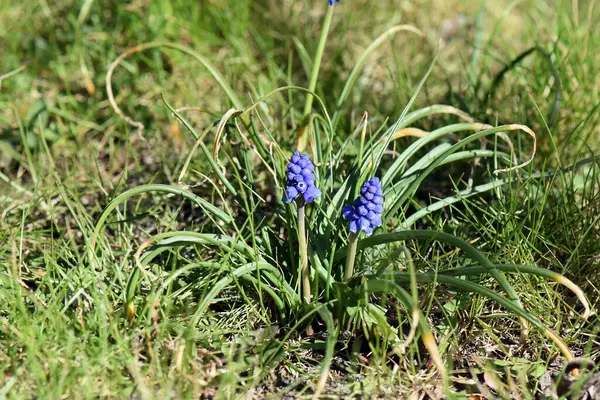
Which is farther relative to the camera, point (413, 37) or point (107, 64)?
point (413, 37)

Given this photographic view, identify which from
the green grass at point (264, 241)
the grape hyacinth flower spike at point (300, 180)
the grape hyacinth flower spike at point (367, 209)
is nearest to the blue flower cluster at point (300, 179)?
the grape hyacinth flower spike at point (300, 180)

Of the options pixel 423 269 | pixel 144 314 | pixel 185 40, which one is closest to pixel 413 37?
pixel 185 40

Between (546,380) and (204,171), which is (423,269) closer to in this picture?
(546,380)

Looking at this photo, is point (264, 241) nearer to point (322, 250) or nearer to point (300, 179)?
point (322, 250)

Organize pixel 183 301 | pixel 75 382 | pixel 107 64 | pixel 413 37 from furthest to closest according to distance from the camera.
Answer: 1. pixel 413 37
2. pixel 107 64
3. pixel 183 301
4. pixel 75 382

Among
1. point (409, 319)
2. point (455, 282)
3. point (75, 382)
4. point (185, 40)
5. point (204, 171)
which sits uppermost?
point (185, 40)

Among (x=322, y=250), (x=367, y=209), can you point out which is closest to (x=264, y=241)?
(x=322, y=250)

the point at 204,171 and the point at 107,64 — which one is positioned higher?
the point at 107,64
